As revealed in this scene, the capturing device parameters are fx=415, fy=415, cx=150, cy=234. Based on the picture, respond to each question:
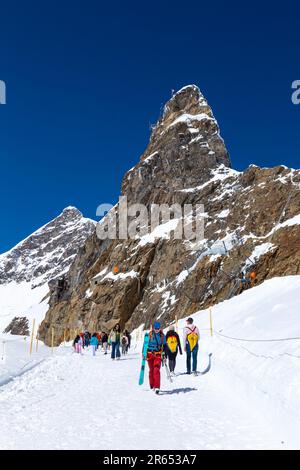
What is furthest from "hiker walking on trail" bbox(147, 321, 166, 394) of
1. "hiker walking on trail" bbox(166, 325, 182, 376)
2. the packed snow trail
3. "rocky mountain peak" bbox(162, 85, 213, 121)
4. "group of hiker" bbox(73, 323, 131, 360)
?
"rocky mountain peak" bbox(162, 85, 213, 121)

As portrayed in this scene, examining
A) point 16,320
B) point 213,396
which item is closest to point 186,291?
point 213,396

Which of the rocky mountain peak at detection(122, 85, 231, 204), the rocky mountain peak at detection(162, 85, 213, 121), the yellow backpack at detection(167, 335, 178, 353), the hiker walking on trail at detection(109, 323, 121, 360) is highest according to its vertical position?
the rocky mountain peak at detection(162, 85, 213, 121)

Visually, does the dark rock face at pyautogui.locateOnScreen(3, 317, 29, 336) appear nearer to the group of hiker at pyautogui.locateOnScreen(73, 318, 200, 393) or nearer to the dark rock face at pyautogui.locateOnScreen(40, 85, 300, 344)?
the dark rock face at pyautogui.locateOnScreen(40, 85, 300, 344)

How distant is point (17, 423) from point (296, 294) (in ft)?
42.4

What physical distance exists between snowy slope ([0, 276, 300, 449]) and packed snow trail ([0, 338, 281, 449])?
0.01 meters

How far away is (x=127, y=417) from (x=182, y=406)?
151cm

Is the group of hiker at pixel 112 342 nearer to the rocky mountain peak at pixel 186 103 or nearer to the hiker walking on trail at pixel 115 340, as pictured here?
the hiker walking on trail at pixel 115 340

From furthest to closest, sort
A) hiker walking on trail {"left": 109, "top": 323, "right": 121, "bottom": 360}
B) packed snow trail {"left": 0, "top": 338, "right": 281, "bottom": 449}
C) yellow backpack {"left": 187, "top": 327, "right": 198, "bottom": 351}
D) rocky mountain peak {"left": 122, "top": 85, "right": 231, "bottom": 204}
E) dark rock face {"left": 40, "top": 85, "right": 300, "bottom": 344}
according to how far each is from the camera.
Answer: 1. rocky mountain peak {"left": 122, "top": 85, "right": 231, "bottom": 204}
2. dark rock face {"left": 40, "top": 85, "right": 300, "bottom": 344}
3. hiker walking on trail {"left": 109, "top": 323, "right": 121, "bottom": 360}
4. yellow backpack {"left": 187, "top": 327, "right": 198, "bottom": 351}
5. packed snow trail {"left": 0, "top": 338, "right": 281, "bottom": 449}

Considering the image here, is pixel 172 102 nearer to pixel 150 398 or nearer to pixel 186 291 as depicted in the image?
pixel 186 291

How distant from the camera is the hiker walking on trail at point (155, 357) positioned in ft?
33.1

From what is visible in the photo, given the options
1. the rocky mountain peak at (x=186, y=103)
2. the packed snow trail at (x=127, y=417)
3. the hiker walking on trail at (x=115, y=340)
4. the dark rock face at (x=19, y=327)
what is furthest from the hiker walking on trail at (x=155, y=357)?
the dark rock face at (x=19, y=327)

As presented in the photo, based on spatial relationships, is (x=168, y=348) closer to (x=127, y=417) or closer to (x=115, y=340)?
(x=127, y=417)

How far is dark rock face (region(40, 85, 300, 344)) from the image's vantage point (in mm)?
45719

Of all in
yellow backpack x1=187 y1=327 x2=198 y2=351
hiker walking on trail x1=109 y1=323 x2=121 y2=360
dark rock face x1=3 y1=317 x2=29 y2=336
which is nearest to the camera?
yellow backpack x1=187 y1=327 x2=198 y2=351
